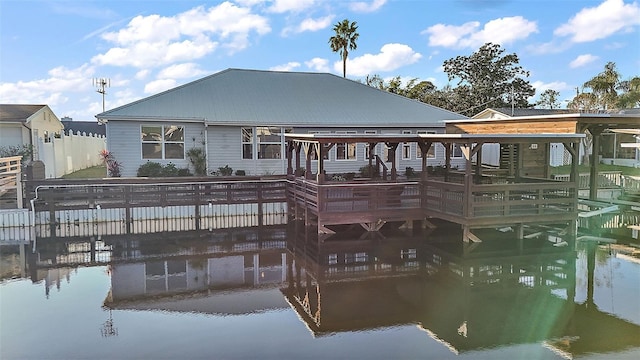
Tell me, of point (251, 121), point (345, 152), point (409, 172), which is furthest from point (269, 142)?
point (409, 172)

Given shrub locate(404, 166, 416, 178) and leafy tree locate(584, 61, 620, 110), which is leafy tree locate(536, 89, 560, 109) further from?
shrub locate(404, 166, 416, 178)

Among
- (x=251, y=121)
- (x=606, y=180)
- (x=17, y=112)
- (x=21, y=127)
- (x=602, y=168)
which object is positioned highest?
(x=17, y=112)

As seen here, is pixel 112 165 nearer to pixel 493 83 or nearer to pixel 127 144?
pixel 127 144

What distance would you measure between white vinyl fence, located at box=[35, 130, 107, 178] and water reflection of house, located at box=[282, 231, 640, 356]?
14041 millimetres

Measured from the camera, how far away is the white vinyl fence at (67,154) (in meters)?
20.3

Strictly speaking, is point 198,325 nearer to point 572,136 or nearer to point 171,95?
point 572,136

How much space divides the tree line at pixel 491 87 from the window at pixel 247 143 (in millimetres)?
20210

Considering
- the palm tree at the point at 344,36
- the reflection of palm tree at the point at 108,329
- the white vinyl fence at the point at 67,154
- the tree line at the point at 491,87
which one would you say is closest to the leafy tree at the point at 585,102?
the tree line at the point at 491,87

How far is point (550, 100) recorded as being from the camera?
4500 cm

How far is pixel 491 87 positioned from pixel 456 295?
3723 centimetres

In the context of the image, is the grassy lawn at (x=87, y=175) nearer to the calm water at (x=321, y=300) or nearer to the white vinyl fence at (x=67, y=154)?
the white vinyl fence at (x=67, y=154)

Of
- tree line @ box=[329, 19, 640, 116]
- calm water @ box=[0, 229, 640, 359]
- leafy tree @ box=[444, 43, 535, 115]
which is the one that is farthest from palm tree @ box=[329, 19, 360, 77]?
calm water @ box=[0, 229, 640, 359]

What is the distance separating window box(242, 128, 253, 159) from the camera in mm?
18703

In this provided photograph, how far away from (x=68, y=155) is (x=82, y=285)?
17857mm
